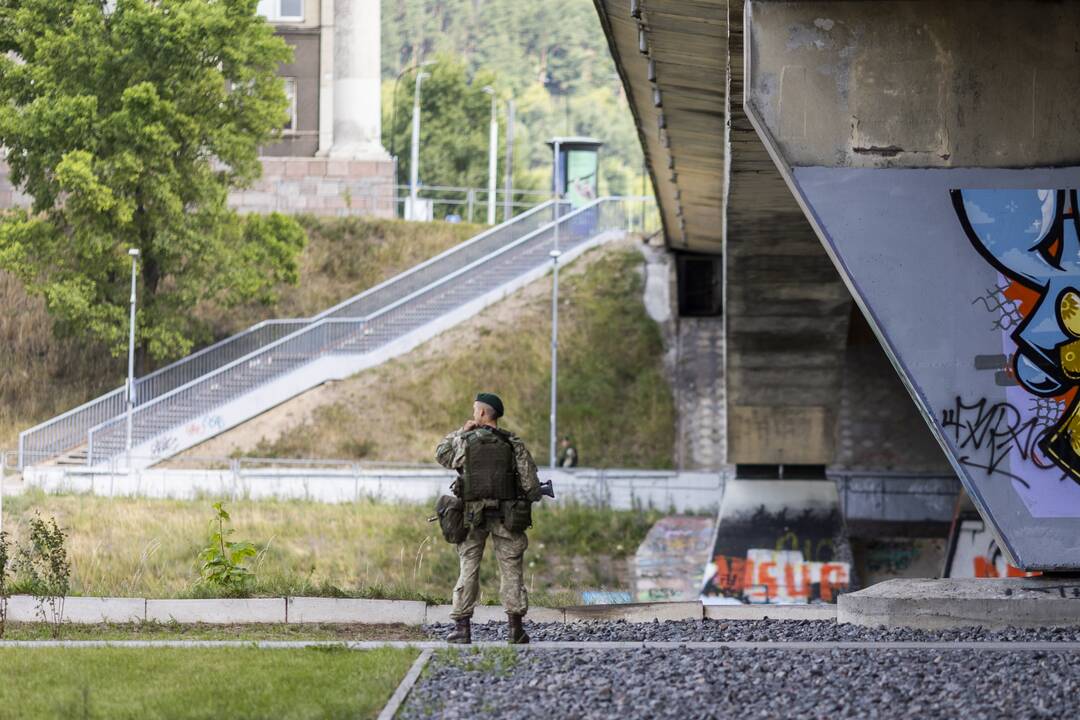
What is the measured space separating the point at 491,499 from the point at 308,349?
3430 centimetres

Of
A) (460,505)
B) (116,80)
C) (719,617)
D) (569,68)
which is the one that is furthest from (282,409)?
(569,68)

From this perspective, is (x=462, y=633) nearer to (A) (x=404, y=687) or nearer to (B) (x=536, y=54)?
(A) (x=404, y=687)

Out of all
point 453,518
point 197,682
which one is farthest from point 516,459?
point 197,682

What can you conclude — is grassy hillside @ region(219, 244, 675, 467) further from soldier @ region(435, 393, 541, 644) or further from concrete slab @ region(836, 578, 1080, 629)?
soldier @ region(435, 393, 541, 644)

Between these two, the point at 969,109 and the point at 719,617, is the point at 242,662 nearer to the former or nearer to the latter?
the point at 719,617

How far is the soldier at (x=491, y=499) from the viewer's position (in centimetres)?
1218

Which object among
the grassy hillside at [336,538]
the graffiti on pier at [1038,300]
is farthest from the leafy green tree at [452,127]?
the graffiti on pier at [1038,300]

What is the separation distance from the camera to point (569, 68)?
179000 mm

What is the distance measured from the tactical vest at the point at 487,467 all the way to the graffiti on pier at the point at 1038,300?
4338 millimetres

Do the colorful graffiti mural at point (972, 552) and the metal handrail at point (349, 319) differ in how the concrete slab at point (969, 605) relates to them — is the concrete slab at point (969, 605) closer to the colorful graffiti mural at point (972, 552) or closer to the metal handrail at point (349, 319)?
the colorful graffiti mural at point (972, 552)

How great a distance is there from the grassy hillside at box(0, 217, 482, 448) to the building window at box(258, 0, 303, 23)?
9.33 metres

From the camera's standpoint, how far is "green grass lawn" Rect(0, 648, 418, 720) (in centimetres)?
938

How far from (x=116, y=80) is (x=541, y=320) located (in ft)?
42.2

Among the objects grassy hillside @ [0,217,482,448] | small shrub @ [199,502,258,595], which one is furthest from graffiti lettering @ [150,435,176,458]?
small shrub @ [199,502,258,595]
